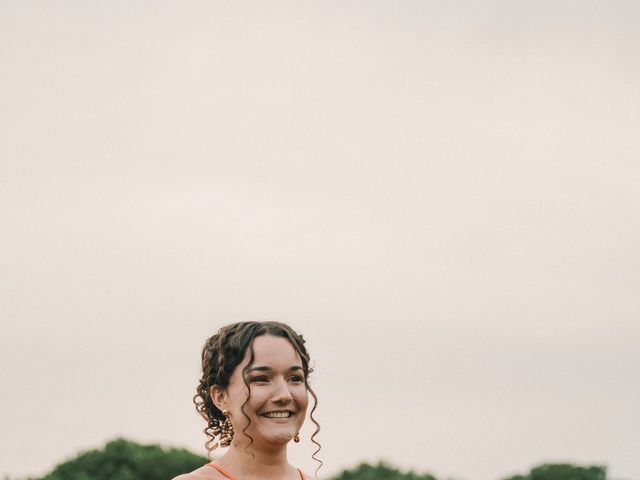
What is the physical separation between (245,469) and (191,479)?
0.25 metres

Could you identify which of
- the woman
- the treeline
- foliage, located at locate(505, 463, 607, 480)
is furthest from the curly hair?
foliage, located at locate(505, 463, 607, 480)

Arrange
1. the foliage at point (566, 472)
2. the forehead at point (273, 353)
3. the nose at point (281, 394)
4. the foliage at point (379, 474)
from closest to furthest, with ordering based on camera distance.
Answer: the nose at point (281, 394)
the forehead at point (273, 353)
the foliage at point (379, 474)
the foliage at point (566, 472)

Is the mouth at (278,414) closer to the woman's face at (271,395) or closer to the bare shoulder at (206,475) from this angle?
the woman's face at (271,395)

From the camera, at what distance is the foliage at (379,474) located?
13.3m

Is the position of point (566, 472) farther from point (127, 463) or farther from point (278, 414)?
point (278, 414)

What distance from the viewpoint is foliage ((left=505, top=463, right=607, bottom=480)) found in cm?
1344

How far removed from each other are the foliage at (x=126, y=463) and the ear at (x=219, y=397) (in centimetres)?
787

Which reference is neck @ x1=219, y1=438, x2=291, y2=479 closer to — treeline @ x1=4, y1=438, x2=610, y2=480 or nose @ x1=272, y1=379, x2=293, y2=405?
nose @ x1=272, y1=379, x2=293, y2=405

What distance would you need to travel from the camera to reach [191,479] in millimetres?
4891

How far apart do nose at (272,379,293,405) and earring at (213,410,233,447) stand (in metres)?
0.40

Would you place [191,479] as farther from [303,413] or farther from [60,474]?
[60,474]

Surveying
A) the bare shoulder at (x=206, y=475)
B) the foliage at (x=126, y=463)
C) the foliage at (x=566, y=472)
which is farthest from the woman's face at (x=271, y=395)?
the foliage at (x=566, y=472)

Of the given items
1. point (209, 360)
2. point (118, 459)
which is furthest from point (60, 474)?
point (209, 360)

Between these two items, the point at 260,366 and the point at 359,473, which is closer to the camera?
the point at 260,366
